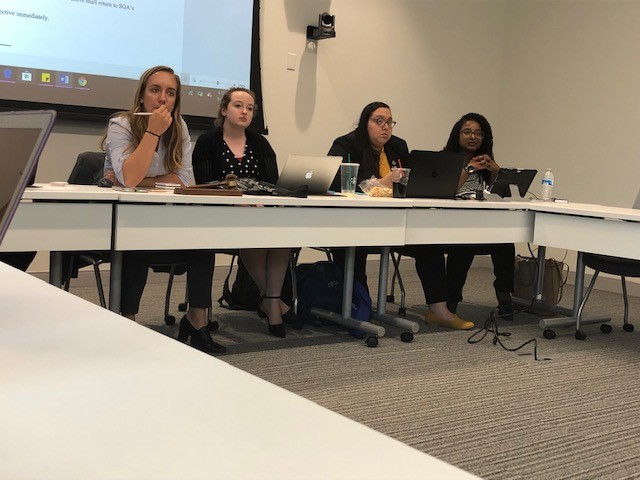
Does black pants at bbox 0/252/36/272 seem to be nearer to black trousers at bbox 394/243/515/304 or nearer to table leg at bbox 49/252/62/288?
table leg at bbox 49/252/62/288

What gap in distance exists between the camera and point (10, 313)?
30.0 inches

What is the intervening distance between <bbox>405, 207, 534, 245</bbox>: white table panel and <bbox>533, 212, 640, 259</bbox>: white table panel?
9 centimetres

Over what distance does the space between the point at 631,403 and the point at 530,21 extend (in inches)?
173

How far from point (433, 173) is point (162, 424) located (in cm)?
287

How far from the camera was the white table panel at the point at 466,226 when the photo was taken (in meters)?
3.07

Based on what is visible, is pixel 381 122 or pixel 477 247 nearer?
pixel 381 122

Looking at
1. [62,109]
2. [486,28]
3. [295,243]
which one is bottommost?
[295,243]

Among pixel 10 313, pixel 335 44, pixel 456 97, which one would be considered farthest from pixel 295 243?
pixel 456 97

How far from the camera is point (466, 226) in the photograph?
3.21 m

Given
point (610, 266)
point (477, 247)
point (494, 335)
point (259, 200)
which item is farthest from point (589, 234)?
point (259, 200)

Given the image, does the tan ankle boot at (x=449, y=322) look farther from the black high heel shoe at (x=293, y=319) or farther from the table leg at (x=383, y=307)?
the black high heel shoe at (x=293, y=319)

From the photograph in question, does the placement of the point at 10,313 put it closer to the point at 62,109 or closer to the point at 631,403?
the point at 631,403

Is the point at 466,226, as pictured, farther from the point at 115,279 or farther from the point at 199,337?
the point at 115,279

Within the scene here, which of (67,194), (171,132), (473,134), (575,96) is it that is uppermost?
(575,96)
